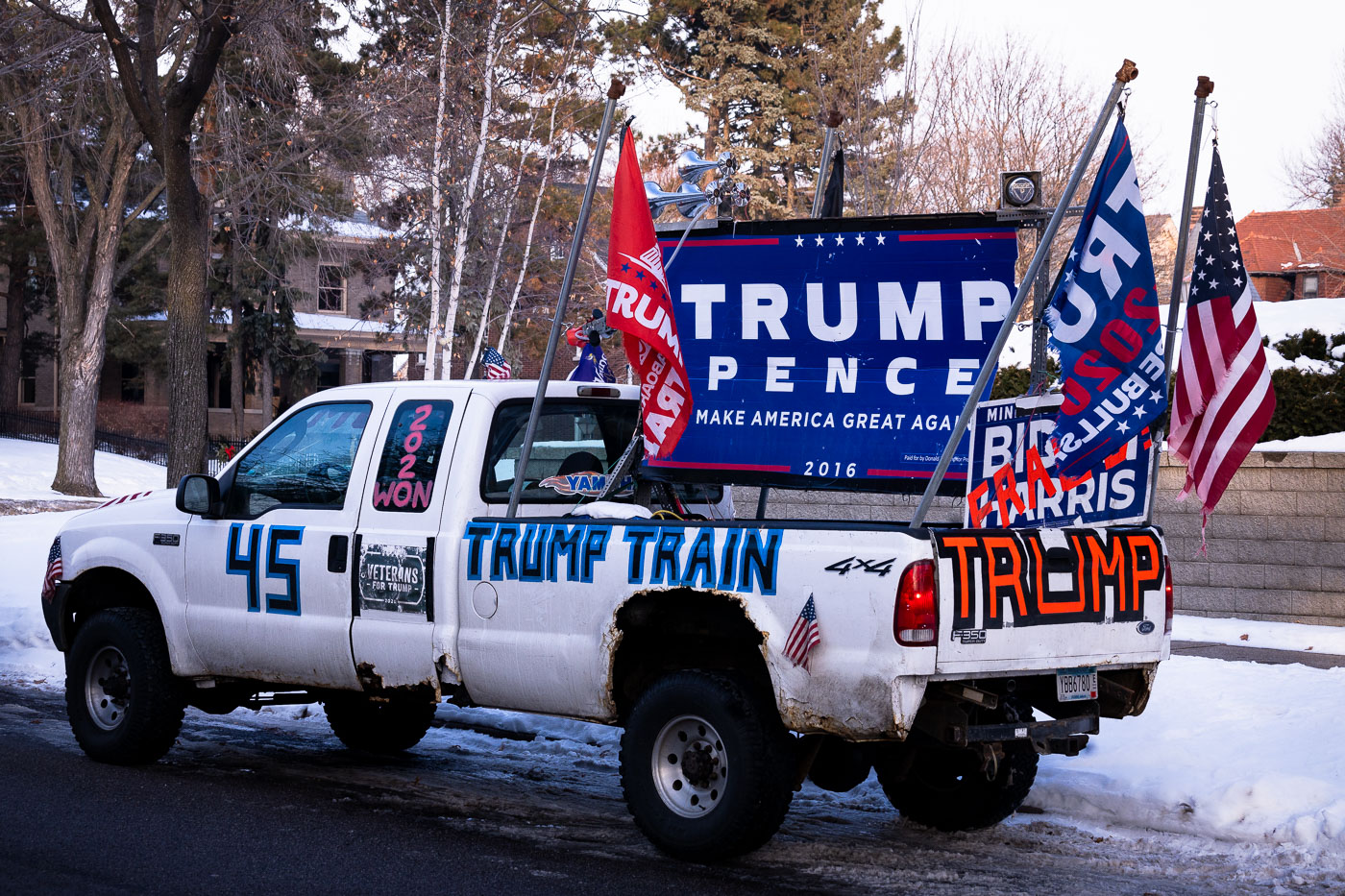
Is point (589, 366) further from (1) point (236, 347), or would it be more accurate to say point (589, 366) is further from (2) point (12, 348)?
(2) point (12, 348)

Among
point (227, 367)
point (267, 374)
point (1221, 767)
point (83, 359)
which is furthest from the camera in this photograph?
point (227, 367)

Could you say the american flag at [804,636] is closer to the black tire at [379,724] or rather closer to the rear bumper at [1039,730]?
the rear bumper at [1039,730]

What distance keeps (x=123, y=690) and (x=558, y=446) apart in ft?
9.16

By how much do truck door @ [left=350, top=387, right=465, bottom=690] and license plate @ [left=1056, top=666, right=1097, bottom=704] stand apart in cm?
269

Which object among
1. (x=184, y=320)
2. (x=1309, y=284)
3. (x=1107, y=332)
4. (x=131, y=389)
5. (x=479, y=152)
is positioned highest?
(x=1309, y=284)

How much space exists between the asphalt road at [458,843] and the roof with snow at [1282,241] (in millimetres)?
35956

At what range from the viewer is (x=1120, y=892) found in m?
5.43

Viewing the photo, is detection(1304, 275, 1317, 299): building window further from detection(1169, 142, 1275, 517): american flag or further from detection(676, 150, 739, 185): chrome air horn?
detection(676, 150, 739, 185): chrome air horn

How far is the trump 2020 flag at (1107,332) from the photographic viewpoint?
20.0 feet

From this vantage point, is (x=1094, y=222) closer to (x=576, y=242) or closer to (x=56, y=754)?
(x=576, y=242)

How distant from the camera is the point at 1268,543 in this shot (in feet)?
38.9

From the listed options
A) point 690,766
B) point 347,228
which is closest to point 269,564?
point 690,766

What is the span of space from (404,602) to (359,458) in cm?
85

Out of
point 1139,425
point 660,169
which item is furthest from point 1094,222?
point 660,169
